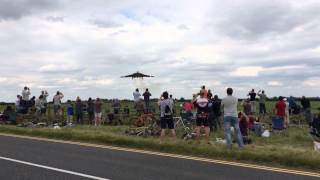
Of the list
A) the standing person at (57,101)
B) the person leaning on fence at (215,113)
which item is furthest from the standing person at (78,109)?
the person leaning on fence at (215,113)

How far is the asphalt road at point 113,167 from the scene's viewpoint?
10.7 m

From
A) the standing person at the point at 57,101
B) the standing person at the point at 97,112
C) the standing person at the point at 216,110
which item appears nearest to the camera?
the standing person at the point at 216,110

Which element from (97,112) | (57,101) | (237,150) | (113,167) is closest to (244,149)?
(237,150)

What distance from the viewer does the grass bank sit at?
13.0m

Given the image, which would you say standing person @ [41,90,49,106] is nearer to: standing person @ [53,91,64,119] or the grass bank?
standing person @ [53,91,64,119]

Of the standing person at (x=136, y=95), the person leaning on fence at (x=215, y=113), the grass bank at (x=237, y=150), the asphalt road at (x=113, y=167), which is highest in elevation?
the standing person at (x=136, y=95)

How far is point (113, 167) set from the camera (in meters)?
12.0

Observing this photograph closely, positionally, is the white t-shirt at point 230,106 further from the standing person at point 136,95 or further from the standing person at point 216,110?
the standing person at point 136,95

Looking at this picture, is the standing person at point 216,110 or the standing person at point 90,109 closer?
the standing person at point 216,110

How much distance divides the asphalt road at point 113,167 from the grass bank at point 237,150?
1349 millimetres

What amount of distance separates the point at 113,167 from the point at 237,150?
405 cm

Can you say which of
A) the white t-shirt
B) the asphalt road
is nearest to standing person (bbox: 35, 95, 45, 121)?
the asphalt road

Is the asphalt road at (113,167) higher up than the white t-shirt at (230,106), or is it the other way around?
the white t-shirt at (230,106)

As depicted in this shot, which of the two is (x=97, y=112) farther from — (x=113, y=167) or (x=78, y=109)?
(x=113, y=167)
